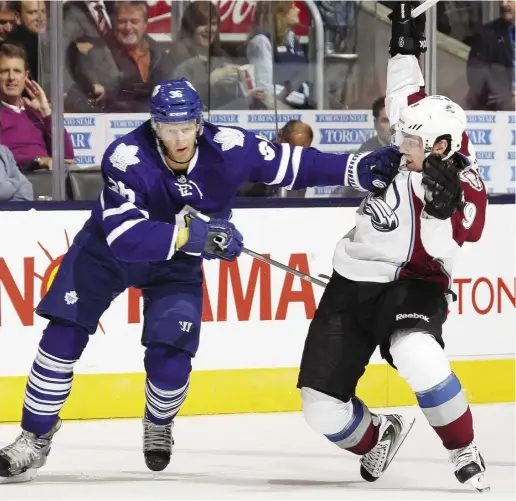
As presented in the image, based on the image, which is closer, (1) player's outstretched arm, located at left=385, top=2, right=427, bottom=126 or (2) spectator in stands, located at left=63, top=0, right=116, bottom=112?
(1) player's outstretched arm, located at left=385, top=2, right=427, bottom=126

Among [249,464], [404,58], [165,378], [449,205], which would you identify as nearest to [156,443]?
[165,378]

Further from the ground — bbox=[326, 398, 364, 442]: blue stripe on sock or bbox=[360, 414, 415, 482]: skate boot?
bbox=[326, 398, 364, 442]: blue stripe on sock

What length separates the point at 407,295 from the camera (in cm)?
399

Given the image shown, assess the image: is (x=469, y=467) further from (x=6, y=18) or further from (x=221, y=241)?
(x=6, y=18)

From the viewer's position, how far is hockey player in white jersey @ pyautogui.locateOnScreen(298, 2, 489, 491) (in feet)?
12.8

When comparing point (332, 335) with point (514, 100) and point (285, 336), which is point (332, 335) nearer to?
point (285, 336)

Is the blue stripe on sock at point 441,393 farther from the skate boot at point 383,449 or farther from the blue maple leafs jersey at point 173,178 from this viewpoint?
the blue maple leafs jersey at point 173,178

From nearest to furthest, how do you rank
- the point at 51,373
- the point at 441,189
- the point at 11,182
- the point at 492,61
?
the point at 441,189
the point at 51,373
the point at 11,182
the point at 492,61

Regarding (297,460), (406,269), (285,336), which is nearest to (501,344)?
(285,336)

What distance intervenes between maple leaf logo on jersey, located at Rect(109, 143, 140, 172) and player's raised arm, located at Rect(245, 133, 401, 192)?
32cm

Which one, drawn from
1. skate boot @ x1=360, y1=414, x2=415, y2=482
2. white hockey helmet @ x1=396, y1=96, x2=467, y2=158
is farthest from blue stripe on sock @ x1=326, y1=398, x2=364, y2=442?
white hockey helmet @ x1=396, y1=96, x2=467, y2=158

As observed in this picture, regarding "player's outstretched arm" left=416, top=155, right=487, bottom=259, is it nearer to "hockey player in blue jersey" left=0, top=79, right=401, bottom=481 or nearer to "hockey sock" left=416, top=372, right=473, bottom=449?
"hockey player in blue jersey" left=0, top=79, right=401, bottom=481

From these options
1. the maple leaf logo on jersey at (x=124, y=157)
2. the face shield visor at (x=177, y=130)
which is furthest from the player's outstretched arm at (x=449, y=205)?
the maple leaf logo on jersey at (x=124, y=157)

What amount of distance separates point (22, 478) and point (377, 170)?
1.29 meters
